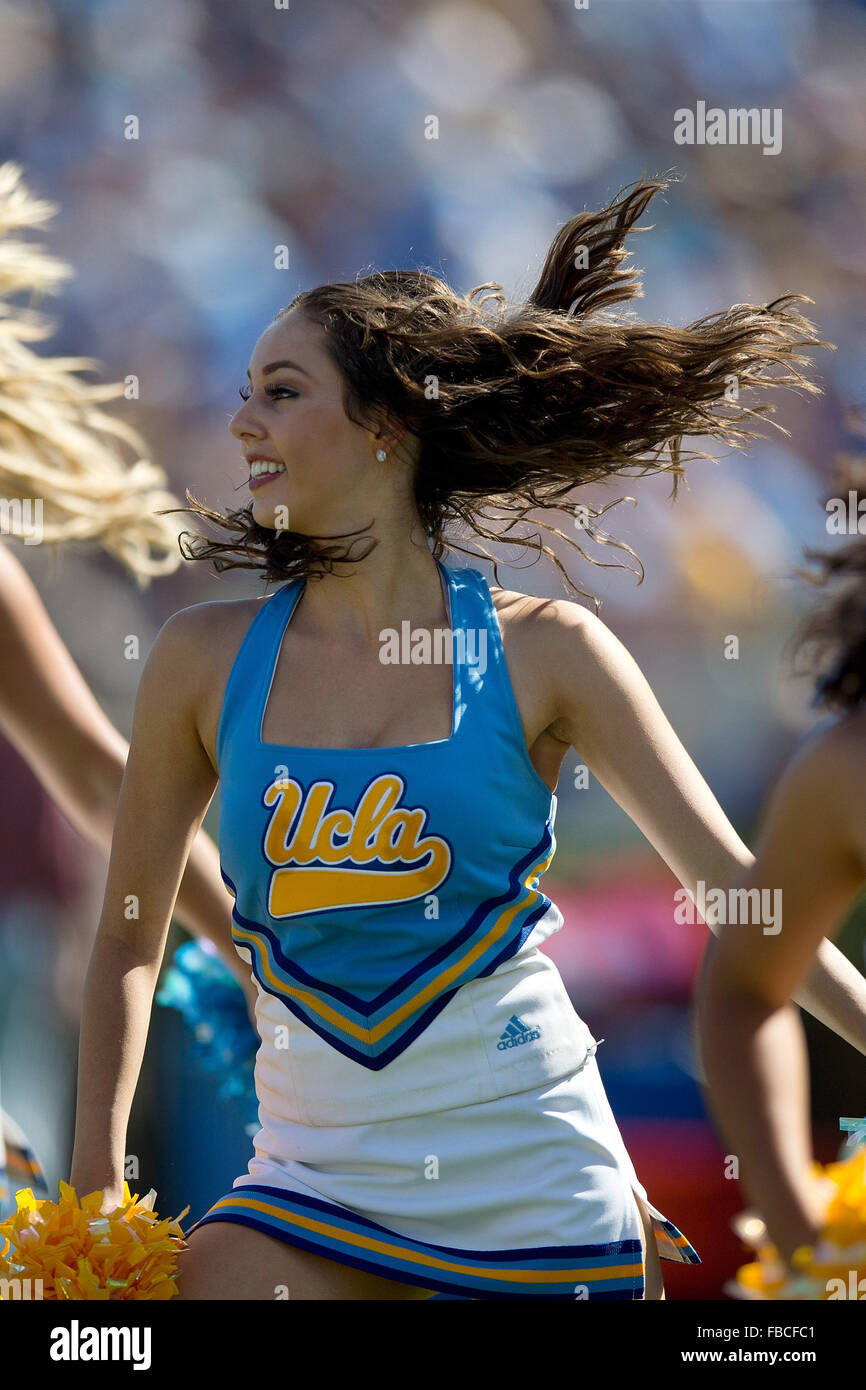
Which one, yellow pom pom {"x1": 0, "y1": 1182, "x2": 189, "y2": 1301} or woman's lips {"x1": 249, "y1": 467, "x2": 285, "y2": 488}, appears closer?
yellow pom pom {"x1": 0, "y1": 1182, "x2": 189, "y2": 1301}

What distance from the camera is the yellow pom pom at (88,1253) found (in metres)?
1.78

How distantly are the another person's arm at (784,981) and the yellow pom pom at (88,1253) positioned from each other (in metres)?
0.77

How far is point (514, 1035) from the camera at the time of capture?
1.84 meters

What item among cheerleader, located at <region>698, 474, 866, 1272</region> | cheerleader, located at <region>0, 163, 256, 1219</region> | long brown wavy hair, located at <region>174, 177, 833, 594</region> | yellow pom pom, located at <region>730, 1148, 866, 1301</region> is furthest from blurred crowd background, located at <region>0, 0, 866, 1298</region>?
cheerleader, located at <region>698, 474, 866, 1272</region>

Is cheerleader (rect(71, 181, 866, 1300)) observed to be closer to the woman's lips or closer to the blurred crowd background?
the woman's lips

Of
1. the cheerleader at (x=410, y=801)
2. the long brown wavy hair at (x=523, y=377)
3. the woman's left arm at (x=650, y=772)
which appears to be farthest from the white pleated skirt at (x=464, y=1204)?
the long brown wavy hair at (x=523, y=377)

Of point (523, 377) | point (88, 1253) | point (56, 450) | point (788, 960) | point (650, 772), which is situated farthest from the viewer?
point (56, 450)

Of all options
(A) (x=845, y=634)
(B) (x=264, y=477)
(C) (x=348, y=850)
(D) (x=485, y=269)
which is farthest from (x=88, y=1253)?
(D) (x=485, y=269)

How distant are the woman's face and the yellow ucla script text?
40 centimetres

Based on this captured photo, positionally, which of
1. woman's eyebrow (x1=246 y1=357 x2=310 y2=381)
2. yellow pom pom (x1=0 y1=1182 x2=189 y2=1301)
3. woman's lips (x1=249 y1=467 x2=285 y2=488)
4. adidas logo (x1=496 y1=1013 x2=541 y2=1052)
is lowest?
yellow pom pom (x1=0 y1=1182 x2=189 y2=1301)

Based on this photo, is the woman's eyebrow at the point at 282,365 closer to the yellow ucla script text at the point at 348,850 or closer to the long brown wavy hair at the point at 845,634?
the yellow ucla script text at the point at 348,850

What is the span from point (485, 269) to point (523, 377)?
30.1 inches

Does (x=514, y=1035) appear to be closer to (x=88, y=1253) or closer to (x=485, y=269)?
(x=88, y=1253)

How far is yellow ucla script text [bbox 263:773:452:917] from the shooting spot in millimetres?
1830
